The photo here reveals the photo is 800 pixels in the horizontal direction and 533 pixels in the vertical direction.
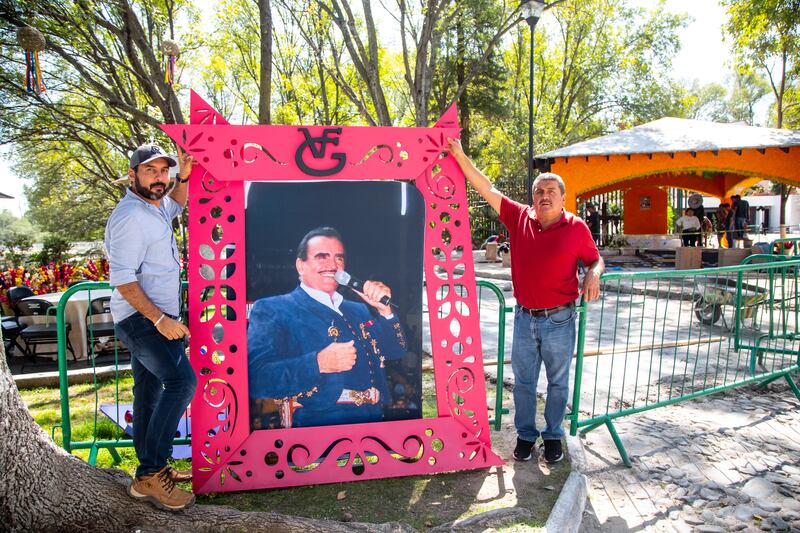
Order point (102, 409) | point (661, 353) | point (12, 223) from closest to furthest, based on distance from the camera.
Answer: point (102, 409)
point (661, 353)
point (12, 223)

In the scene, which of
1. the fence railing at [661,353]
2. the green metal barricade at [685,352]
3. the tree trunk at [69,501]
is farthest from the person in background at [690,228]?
the tree trunk at [69,501]

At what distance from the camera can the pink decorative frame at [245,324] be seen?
3.31 meters

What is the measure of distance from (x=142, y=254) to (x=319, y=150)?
123cm

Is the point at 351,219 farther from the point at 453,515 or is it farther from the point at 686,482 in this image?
the point at 686,482

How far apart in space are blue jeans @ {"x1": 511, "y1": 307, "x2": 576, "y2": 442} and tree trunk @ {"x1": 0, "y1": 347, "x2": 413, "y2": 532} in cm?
142

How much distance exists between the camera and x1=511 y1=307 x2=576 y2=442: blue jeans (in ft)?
12.3

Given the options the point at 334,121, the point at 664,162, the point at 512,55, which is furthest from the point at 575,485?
the point at 512,55

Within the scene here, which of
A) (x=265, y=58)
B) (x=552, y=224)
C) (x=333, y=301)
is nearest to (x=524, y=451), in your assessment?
(x=552, y=224)

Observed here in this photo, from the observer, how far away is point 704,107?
56.8m

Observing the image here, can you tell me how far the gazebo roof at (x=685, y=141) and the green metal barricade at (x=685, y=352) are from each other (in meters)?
6.71

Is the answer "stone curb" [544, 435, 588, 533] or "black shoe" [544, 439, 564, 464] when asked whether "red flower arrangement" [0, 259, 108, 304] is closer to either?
"black shoe" [544, 439, 564, 464]

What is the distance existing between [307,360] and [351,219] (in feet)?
3.20

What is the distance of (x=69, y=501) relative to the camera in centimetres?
259

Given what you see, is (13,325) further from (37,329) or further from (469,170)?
(469,170)
